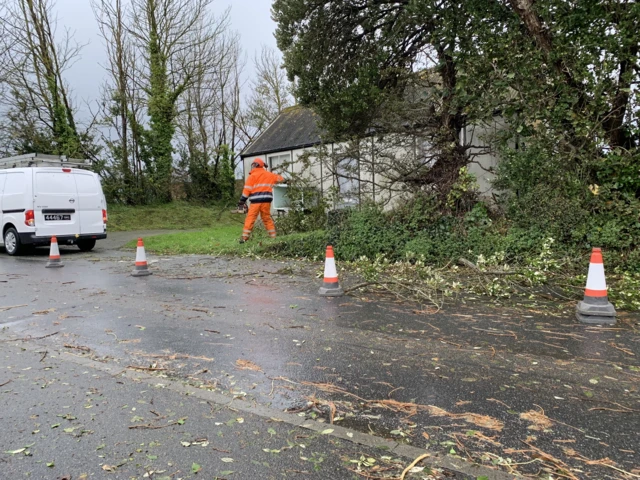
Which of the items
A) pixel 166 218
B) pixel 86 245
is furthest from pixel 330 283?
pixel 166 218

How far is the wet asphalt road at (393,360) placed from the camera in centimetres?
274

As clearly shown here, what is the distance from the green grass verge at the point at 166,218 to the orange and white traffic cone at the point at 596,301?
16.9 m

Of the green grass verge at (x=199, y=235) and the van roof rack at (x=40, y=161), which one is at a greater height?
the van roof rack at (x=40, y=161)

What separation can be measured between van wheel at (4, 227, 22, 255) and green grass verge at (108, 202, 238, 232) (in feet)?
23.7

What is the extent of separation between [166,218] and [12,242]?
11.0 meters

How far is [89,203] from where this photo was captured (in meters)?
13.1

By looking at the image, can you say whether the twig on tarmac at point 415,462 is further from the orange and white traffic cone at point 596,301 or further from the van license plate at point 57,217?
the van license plate at point 57,217

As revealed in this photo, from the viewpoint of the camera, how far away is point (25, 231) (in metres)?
12.2

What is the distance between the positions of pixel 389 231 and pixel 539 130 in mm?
3339

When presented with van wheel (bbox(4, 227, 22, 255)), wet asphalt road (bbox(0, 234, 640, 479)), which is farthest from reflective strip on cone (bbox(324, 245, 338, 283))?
van wheel (bbox(4, 227, 22, 255))

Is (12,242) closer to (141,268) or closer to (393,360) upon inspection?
(141,268)

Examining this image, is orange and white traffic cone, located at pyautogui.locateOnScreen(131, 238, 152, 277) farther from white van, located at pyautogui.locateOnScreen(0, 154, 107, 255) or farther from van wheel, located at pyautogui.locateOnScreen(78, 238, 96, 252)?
van wheel, located at pyautogui.locateOnScreen(78, 238, 96, 252)

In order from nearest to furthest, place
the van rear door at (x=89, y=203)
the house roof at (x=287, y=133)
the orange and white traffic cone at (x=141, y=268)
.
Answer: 1. the orange and white traffic cone at (x=141, y=268)
2. the van rear door at (x=89, y=203)
3. the house roof at (x=287, y=133)

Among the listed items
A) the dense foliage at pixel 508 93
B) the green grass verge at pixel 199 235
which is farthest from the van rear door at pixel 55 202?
the dense foliage at pixel 508 93
